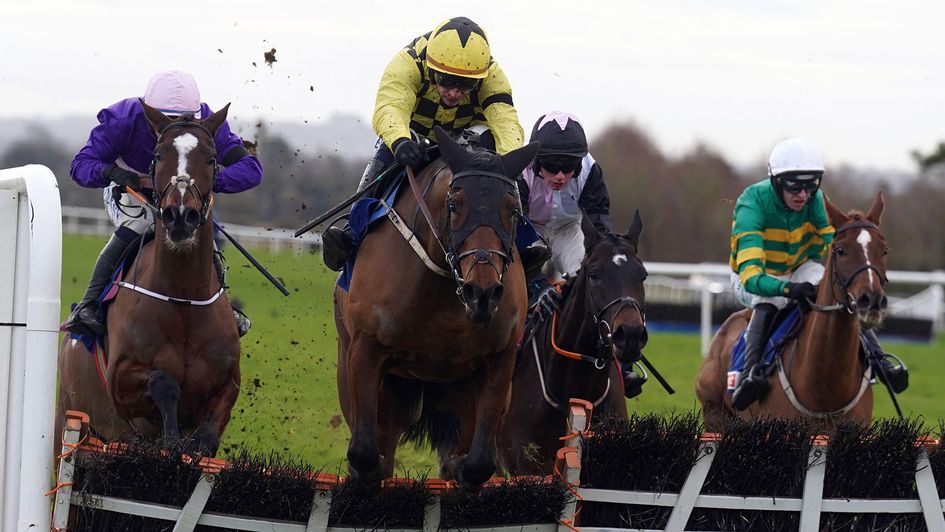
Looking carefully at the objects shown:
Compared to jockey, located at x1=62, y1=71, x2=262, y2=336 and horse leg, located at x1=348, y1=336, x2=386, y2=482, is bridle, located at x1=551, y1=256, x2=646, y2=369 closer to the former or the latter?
horse leg, located at x1=348, y1=336, x2=386, y2=482

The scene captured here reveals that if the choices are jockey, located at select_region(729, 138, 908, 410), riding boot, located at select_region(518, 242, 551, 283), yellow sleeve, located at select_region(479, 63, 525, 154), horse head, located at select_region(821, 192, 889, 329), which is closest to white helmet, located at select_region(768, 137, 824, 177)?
jockey, located at select_region(729, 138, 908, 410)

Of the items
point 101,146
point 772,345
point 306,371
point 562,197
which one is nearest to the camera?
point 101,146

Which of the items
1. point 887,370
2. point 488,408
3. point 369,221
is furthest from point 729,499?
point 887,370

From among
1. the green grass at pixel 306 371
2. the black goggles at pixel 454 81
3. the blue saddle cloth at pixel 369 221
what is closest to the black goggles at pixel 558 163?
the blue saddle cloth at pixel 369 221

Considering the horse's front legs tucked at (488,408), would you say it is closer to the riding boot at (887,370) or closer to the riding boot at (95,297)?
the riding boot at (95,297)

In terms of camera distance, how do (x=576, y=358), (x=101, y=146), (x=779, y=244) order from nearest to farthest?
(x=576, y=358)
(x=101, y=146)
(x=779, y=244)

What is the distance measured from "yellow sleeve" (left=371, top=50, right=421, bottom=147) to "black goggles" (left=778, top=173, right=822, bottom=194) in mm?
2685

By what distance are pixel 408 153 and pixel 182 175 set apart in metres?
1.02

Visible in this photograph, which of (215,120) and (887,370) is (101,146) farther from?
(887,370)

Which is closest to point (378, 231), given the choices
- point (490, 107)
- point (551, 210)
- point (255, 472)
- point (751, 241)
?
point (490, 107)

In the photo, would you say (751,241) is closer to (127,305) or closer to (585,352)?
(585,352)

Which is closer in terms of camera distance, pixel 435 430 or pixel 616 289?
pixel 616 289

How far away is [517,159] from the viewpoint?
4.48m

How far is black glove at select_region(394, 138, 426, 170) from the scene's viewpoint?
4.82 meters
